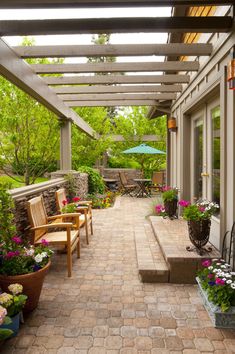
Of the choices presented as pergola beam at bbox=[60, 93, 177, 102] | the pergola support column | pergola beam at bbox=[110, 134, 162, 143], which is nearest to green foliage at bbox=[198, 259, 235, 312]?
pergola beam at bbox=[60, 93, 177, 102]

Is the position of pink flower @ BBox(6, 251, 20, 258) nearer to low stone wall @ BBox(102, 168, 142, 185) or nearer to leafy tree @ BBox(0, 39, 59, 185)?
leafy tree @ BBox(0, 39, 59, 185)

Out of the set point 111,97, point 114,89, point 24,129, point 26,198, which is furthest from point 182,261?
point 24,129

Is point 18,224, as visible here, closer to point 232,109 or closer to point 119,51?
point 119,51

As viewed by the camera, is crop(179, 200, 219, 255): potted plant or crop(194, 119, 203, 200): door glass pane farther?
crop(194, 119, 203, 200): door glass pane

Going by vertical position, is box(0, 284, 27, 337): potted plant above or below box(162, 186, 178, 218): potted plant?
below

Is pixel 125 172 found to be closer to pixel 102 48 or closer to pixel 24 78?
pixel 24 78

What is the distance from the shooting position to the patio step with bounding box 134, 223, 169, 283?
11.5 feet

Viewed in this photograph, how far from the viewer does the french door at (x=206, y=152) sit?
165 inches

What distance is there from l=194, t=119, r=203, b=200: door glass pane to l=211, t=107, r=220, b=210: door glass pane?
0.80 m

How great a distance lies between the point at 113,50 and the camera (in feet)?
12.1

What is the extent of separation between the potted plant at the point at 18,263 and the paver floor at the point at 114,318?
26 centimetres

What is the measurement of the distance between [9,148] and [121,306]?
621cm

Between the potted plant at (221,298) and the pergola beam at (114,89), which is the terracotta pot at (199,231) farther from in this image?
the pergola beam at (114,89)

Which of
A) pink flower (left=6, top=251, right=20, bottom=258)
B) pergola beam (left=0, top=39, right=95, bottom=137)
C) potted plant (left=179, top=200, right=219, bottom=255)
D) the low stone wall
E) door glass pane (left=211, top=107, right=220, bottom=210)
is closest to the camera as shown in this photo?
pink flower (left=6, top=251, right=20, bottom=258)
